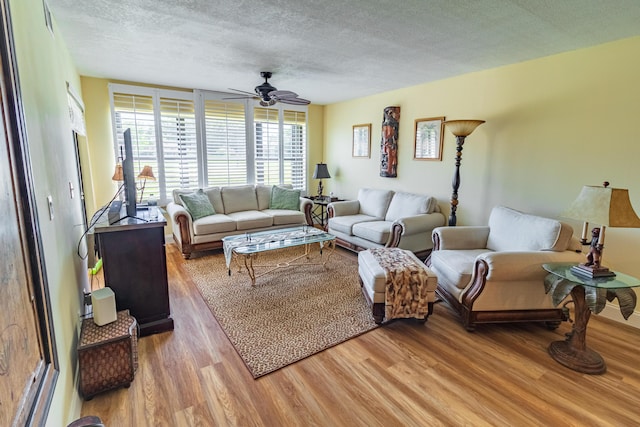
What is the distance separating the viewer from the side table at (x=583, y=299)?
2.07 metres

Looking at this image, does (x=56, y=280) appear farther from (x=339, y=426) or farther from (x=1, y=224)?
(x=339, y=426)

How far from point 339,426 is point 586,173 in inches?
123

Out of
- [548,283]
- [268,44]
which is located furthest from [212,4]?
[548,283]

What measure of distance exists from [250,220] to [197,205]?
2.63ft

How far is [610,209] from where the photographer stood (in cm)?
202

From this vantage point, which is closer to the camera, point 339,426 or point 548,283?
point 339,426

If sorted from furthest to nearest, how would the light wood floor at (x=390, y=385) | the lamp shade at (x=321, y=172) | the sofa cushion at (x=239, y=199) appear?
the lamp shade at (x=321, y=172), the sofa cushion at (x=239, y=199), the light wood floor at (x=390, y=385)

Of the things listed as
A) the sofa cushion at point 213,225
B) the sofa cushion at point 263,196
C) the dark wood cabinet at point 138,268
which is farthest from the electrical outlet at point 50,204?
the sofa cushion at point 263,196

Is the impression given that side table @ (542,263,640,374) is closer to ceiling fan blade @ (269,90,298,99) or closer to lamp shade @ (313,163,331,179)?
ceiling fan blade @ (269,90,298,99)

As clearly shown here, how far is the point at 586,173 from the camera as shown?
2957mm

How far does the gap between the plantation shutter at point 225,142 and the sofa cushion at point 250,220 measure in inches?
31.0

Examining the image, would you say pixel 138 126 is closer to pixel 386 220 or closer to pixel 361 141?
pixel 361 141

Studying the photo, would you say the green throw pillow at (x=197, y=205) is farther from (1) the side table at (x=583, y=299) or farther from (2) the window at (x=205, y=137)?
(1) the side table at (x=583, y=299)

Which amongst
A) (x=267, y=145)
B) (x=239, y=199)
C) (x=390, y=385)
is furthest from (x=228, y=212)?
(x=390, y=385)
